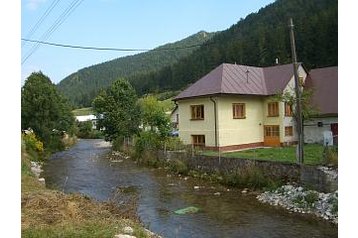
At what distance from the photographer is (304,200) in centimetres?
991

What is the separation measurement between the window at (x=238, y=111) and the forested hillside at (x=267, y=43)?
319 cm

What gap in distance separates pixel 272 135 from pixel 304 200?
945cm

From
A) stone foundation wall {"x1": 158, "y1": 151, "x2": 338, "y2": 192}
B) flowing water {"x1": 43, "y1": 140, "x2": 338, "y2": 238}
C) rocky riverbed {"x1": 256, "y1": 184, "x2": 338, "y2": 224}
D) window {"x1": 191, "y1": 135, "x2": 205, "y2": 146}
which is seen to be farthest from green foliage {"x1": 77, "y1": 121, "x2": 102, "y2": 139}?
rocky riverbed {"x1": 256, "y1": 184, "x2": 338, "y2": 224}

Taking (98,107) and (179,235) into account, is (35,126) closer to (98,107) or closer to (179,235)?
(98,107)

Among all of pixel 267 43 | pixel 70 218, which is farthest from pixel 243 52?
pixel 70 218

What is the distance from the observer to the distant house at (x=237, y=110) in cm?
1759

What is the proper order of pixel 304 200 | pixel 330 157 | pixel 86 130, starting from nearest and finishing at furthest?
pixel 304 200 < pixel 330 157 < pixel 86 130

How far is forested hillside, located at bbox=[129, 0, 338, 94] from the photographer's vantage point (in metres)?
7.32

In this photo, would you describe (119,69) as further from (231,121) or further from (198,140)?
(231,121)

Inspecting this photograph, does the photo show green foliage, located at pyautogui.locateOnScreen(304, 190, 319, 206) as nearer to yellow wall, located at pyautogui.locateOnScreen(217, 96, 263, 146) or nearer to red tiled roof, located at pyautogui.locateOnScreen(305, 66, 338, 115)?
yellow wall, located at pyautogui.locateOnScreen(217, 96, 263, 146)

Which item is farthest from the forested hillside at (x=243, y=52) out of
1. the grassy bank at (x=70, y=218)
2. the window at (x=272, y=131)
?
the window at (x=272, y=131)

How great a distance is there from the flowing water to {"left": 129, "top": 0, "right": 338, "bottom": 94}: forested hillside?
3526mm

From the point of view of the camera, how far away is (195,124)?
18.4 meters
